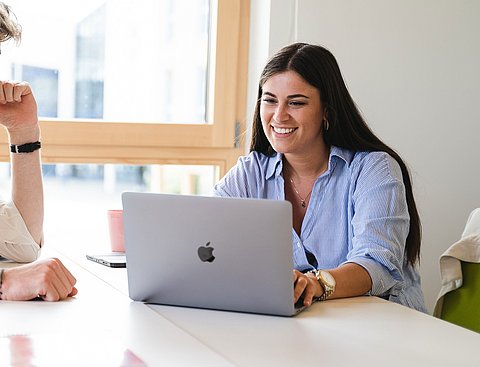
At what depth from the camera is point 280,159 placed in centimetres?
240

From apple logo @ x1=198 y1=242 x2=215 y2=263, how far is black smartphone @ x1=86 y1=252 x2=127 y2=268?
468 mm

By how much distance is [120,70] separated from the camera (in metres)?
3.16

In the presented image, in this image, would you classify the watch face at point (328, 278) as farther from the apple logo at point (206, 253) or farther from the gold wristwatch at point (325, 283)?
the apple logo at point (206, 253)

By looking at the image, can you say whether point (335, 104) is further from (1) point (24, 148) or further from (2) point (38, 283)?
(2) point (38, 283)

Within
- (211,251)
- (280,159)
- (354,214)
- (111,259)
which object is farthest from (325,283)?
(280,159)

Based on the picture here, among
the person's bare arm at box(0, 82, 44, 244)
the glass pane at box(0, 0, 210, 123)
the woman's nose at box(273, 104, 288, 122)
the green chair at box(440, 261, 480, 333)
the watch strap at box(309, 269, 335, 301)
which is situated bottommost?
the green chair at box(440, 261, 480, 333)

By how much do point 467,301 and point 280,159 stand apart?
0.63 meters

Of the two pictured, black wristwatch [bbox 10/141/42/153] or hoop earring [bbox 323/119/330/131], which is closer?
black wristwatch [bbox 10/141/42/153]

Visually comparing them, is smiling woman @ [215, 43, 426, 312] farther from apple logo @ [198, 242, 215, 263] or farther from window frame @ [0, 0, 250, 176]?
Answer: window frame @ [0, 0, 250, 176]

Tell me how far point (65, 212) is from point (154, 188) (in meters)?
0.34

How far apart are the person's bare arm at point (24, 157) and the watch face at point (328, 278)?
789mm

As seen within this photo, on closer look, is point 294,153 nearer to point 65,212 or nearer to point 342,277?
point 342,277

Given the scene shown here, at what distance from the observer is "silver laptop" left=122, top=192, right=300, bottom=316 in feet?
5.22

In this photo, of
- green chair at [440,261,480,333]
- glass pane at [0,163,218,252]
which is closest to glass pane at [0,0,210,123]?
glass pane at [0,163,218,252]
